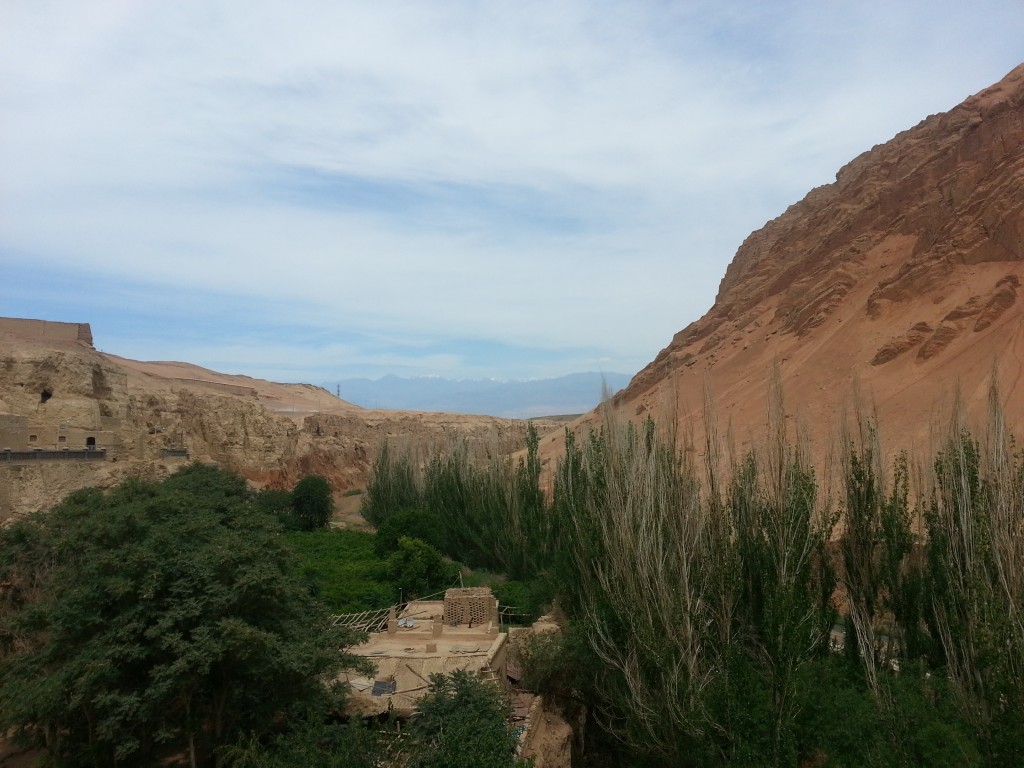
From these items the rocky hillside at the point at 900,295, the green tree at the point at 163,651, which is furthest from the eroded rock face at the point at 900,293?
the green tree at the point at 163,651

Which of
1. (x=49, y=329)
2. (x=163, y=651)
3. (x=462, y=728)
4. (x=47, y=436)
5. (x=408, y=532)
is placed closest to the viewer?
(x=462, y=728)

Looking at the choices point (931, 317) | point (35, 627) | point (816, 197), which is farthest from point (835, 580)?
point (816, 197)

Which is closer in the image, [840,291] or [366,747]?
[366,747]

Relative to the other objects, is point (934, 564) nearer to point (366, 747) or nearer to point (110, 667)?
point (366, 747)

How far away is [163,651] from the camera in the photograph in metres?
8.15

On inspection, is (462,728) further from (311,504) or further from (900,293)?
(900,293)

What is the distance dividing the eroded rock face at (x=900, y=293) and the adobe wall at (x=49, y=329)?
3084 cm

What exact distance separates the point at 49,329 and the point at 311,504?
20.0 m

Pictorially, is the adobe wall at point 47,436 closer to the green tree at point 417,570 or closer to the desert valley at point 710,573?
the desert valley at point 710,573

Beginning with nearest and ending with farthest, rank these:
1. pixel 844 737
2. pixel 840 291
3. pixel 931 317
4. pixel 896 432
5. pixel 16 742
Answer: pixel 844 737
pixel 16 742
pixel 896 432
pixel 931 317
pixel 840 291

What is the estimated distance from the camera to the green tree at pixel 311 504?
28.5 metres

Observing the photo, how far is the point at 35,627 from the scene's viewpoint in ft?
31.7

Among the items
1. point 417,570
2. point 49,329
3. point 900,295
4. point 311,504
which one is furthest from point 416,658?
point 49,329

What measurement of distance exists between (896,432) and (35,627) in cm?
2317
